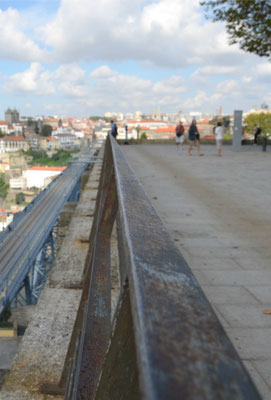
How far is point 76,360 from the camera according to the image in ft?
5.08

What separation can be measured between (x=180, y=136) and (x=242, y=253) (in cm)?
1906

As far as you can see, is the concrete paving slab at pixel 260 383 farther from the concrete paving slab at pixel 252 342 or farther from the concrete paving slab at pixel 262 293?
the concrete paving slab at pixel 262 293

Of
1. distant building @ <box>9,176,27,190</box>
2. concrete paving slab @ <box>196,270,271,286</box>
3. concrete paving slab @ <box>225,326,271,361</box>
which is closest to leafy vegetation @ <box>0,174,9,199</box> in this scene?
distant building @ <box>9,176,27,190</box>

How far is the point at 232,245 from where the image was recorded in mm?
4480

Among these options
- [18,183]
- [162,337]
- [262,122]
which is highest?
[262,122]

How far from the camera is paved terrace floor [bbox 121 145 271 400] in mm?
2516

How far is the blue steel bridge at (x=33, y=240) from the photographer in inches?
966

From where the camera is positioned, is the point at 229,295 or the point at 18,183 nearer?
the point at 229,295

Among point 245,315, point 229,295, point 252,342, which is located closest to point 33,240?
point 229,295

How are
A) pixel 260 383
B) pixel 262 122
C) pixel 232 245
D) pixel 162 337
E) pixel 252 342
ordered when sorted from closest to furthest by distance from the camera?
pixel 162 337, pixel 260 383, pixel 252 342, pixel 232 245, pixel 262 122

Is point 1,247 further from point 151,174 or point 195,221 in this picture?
point 195,221

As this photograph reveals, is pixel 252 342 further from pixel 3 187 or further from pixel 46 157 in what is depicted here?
pixel 46 157

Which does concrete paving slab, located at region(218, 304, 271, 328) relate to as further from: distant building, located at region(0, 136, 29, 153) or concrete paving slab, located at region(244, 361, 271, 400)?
distant building, located at region(0, 136, 29, 153)

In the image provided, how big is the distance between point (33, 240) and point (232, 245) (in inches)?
1107
